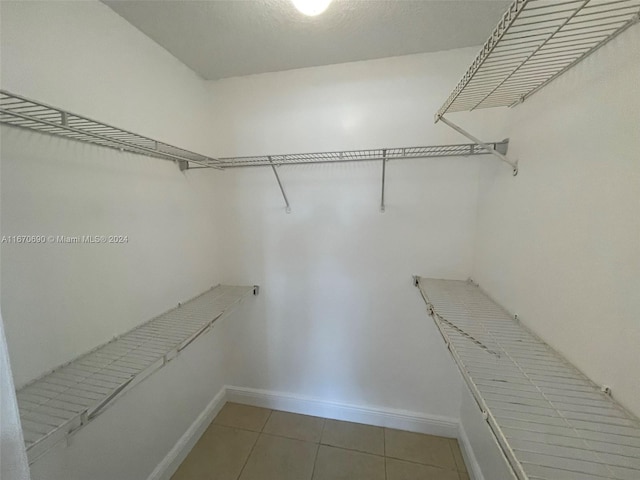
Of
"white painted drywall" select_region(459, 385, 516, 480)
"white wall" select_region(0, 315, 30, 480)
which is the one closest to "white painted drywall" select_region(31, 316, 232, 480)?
"white wall" select_region(0, 315, 30, 480)

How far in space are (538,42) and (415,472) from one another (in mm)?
2049

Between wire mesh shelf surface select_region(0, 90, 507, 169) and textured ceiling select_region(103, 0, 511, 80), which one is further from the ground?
textured ceiling select_region(103, 0, 511, 80)

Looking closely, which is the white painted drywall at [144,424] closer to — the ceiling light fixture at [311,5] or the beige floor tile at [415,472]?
the beige floor tile at [415,472]

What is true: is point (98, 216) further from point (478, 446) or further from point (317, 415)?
point (478, 446)

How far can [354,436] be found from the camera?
1.69m

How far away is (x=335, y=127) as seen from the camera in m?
1.58

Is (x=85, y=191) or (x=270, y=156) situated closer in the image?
(x=85, y=191)

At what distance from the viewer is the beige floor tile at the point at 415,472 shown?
144cm

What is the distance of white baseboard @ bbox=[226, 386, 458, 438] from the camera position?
5.51 ft

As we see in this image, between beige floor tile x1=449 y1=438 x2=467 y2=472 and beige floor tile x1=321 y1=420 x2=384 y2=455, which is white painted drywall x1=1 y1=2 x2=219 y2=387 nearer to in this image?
beige floor tile x1=321 y1=420 x2=384 y2=455

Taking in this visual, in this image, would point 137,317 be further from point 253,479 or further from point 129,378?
point 253,479

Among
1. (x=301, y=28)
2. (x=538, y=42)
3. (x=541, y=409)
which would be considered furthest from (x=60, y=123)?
(x=541, y=409)

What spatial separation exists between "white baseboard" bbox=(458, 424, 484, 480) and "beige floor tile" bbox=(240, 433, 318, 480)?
2.94ft

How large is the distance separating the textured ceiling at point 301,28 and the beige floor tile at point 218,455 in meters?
2.36
